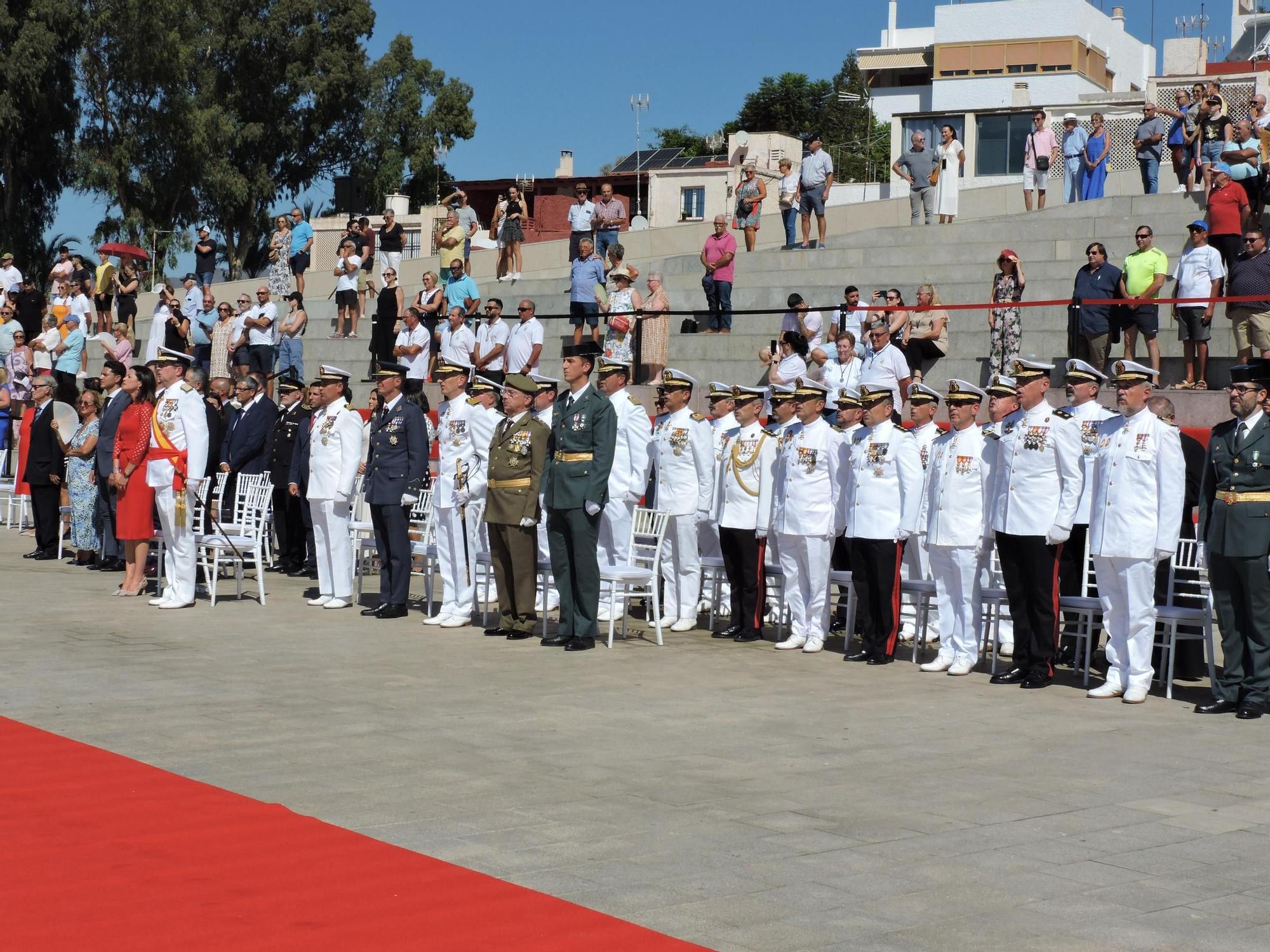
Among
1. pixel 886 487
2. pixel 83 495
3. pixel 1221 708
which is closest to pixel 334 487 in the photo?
pixel 83 495

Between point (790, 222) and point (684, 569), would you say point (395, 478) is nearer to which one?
point (684, 569)

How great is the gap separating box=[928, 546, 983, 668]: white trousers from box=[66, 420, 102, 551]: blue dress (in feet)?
28.6

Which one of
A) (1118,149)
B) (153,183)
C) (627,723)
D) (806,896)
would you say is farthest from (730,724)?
(153,183)

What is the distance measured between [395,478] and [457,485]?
64 centimetres

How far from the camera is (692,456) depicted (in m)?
12.7

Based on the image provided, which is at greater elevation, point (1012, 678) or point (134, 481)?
point (134, 481)

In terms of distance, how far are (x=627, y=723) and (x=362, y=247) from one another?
61.0 ft

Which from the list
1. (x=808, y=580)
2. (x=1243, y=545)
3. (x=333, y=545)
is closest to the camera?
(x=1243, y=545)

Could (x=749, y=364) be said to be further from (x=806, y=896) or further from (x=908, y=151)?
(x=806, y=896)

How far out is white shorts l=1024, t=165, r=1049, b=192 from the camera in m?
23.7

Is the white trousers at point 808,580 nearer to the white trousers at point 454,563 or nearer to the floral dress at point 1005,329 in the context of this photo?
the white trousers at point 454,563

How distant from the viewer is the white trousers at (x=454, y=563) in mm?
12305

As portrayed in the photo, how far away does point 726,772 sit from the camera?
741 cm

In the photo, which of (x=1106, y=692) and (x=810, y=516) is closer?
(x=1106, y=692)
